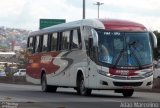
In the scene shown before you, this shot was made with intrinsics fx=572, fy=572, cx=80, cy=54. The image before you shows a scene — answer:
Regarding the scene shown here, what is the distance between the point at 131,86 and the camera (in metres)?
24.1

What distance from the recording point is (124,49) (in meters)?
24.4

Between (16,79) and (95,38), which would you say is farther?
(16,79)

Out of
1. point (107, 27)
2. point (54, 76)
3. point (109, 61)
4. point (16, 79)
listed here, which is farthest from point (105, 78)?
point (16, 79)

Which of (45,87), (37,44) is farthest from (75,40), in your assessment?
(37,44)

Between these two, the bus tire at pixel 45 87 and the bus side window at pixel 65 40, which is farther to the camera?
the bus tire at pixel 45 87

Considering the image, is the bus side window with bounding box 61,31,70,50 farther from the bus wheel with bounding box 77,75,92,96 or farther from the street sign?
the street sign

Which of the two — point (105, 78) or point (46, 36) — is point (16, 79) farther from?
point (105, 78)

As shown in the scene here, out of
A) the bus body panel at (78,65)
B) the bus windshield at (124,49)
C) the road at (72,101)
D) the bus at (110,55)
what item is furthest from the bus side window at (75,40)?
the road at (72,101)

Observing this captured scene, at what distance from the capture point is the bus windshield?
24266 millimetres

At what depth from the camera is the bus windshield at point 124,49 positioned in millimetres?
24266

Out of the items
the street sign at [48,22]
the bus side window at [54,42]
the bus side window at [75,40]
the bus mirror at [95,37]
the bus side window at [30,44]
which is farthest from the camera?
the street sign at [48,22]

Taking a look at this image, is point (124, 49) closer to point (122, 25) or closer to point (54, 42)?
point (122, 25)

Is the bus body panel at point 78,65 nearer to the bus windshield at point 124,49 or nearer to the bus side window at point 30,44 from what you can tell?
the bus windshield at point 124,49

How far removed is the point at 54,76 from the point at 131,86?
699cm
